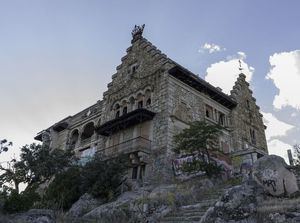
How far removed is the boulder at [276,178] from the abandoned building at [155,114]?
7.19m

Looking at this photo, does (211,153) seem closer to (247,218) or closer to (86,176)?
(86,176)

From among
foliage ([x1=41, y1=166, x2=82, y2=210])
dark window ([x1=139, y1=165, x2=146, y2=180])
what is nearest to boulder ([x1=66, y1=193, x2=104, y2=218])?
foliage ([x1=41, y1=166, x2=82, y2=210])

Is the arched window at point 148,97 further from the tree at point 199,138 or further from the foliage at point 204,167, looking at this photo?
the foliage at point 204,167

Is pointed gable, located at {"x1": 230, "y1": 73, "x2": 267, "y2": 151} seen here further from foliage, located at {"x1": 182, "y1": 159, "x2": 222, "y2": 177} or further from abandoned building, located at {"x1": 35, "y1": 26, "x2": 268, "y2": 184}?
foliage, located at {"x1": 182, "y1": 159, "x2": 222, "y2": 177}

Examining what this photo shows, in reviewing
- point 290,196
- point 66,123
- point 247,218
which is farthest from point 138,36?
point 247,218

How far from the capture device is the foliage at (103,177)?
68.2ft

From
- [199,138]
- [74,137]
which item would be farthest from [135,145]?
[74,137]

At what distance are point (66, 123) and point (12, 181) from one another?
1523cm

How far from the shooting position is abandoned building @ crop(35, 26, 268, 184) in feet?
80.4

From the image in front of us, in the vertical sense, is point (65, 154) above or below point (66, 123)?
below

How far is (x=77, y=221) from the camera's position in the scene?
402 inches

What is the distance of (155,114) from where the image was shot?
85.5 feet

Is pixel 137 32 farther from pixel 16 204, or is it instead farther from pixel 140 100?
pixel 16 204

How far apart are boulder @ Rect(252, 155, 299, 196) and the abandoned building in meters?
7.19
